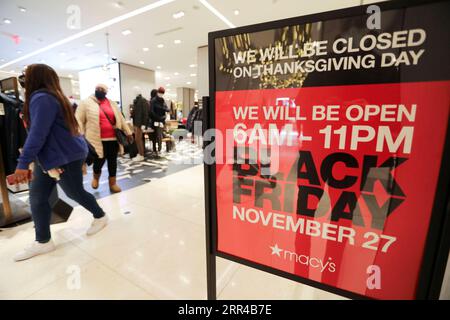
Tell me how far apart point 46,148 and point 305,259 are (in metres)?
1.77

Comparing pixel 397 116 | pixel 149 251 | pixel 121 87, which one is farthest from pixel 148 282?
pixel 121 87

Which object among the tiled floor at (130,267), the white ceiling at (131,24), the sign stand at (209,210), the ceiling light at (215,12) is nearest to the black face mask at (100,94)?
the tiled floor at (130,267)

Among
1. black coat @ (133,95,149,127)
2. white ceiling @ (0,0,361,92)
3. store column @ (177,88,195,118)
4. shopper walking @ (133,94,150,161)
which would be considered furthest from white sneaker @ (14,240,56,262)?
store column @ (177,88,195,118)

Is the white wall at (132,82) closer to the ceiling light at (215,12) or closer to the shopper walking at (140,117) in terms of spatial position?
the shopper walking at (140,117)

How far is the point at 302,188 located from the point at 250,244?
308 mm

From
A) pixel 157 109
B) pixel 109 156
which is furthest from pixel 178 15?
pixel 109 156

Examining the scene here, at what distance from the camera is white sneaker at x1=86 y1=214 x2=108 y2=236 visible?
1.95 metres

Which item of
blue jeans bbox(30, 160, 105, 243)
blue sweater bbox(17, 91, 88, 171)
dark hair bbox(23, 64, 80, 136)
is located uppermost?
dark hair bbox(23, 64, 80, 136)

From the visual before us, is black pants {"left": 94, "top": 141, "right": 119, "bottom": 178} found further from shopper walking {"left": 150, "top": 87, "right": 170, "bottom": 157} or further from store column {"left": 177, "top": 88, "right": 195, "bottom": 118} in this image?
store column {"left": 177, "top": 88, "right": 195, "bottom": 118}

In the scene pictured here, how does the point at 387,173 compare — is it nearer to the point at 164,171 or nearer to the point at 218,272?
the point at 218,272

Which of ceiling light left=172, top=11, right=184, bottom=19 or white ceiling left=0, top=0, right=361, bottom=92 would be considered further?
ceiling light left=172, top=11, right=184, bottom=19

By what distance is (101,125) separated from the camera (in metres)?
2.80

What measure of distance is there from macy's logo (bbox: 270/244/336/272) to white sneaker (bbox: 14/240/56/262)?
183 cm

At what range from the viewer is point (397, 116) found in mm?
565
